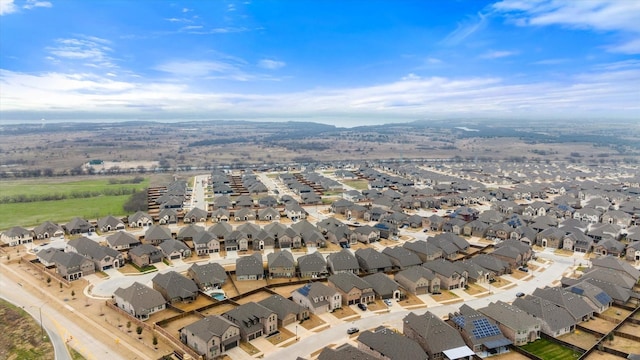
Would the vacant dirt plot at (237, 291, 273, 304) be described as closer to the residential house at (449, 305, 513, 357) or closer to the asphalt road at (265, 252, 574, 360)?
the asphalt road at (265, 252, 574, 360)

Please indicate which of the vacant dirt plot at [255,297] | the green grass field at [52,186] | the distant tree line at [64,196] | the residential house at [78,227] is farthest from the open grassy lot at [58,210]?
the vacant dirt plot at [255,297]

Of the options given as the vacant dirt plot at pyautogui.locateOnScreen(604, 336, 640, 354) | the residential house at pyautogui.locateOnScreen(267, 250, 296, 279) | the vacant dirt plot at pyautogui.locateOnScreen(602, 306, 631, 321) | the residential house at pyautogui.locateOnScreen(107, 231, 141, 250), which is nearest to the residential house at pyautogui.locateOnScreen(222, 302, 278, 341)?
the residential house at pyautogui.locateOnScreen(267, 250, 296, 279)

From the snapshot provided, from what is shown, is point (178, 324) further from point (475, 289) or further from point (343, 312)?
point (475, 289)

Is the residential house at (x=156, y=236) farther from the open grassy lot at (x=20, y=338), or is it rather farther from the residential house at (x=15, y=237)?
the open grassy lot at (x=20, y=338)

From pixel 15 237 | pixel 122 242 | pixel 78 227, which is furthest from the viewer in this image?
pixel 78 227

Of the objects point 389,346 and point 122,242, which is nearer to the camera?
point 389,346

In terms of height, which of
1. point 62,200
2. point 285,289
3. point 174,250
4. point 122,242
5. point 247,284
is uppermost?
→ point 122,242

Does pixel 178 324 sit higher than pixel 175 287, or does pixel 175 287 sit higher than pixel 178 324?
pixel 175 287

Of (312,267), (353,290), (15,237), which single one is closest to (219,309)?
(312,267)
